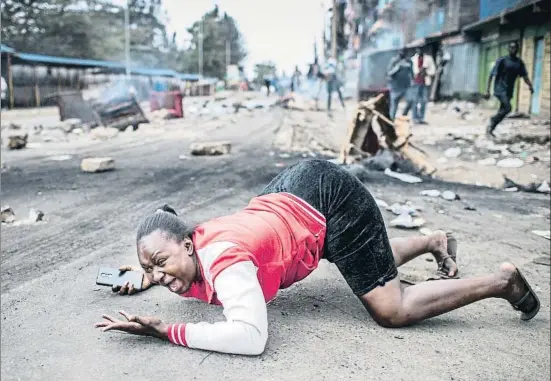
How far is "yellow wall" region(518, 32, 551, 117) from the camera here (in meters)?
11.9

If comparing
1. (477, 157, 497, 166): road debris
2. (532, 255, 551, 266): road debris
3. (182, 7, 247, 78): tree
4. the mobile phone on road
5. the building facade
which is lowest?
→ (532, 255, 551, 266): road debris

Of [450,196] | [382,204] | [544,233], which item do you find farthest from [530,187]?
[382,204]

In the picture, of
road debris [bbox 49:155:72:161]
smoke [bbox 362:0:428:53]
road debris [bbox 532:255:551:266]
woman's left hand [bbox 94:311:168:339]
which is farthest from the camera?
smoke [bbox 362:0:428:53]

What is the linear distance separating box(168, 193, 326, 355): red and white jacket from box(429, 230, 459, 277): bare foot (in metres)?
0.92

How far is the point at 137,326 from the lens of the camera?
181cm

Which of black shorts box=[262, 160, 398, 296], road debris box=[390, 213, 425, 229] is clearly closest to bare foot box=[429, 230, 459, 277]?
black shorts box=[262, 160, 398, 296]

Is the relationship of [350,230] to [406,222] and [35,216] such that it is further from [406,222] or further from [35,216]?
[35,216]

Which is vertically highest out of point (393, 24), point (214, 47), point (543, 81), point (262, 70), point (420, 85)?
point (214, 47)

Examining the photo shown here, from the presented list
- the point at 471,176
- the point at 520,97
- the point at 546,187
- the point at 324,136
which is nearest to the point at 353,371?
the point at 546,187

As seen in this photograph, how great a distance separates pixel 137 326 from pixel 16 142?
7.83m

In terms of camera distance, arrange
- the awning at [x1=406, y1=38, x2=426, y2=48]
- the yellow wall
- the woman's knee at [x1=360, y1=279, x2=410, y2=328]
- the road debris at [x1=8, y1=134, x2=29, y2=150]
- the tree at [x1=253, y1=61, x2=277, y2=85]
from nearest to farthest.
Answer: the woman's knee at [x1=360, y1=279, x2=410, y2=328] → the road debris at [x1=8, y1=134, x2=29, y2=150] → the yellow wall → the awning at [x1=406, y1=38, x2=426, y2=48] → the tree at [x1=253, y1=61, x2=277, y2=85]

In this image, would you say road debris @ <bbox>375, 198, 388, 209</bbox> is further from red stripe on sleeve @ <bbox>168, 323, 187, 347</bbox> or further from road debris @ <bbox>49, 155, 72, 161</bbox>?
road debris @ <bbox>49, 155, 72, 161</bbox>

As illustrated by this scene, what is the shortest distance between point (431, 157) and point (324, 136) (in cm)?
260

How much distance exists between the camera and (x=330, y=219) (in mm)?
2117
